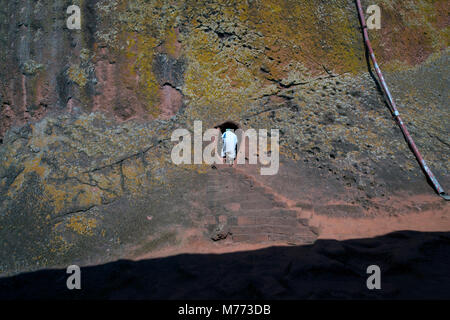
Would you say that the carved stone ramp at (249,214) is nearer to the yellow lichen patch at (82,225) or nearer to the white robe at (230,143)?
the white robe at (230,143)

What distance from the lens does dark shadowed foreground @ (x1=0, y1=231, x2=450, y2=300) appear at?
2711 mm

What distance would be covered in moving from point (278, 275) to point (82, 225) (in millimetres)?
2853

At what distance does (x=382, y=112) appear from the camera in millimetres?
5457

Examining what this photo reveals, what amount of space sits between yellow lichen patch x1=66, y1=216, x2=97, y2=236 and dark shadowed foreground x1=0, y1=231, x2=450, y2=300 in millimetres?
559

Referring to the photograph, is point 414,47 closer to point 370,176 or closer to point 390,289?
point 370,176

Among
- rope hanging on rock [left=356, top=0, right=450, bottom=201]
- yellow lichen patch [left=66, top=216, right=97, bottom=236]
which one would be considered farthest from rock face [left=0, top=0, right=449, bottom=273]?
rope hanging on rock [left=356, top=0, right=450, bottom=201]

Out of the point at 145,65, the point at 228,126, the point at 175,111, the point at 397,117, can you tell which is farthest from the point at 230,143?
the point at 397,117

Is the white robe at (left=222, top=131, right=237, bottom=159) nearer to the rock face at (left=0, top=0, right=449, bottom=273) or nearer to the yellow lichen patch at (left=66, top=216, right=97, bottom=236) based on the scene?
the rock face at (left=0, top=0, right=449, bottom=273)

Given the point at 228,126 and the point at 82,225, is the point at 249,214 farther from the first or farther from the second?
the point at 82,225

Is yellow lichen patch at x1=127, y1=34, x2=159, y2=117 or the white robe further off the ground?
yellow lichen patch at x1=127, y1=34, x2=159, y2=117

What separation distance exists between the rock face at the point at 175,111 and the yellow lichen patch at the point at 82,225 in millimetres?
17

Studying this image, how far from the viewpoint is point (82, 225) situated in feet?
13.8

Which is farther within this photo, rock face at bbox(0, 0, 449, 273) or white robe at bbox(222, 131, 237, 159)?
white robe at bbox(222, 131, 237, 159)

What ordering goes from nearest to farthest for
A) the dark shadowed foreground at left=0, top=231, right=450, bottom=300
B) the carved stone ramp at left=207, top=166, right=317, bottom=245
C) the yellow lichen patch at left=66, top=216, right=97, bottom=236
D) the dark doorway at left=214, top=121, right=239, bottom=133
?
the dark shadowed foreground at left=0, top=231, right=450, bottom=300 < the carved stone ramp at left=207, top=166, right=317, bottom=245 < the yellow lichen patch at left=66, top=216, right=97, bottom=236 < the dark doorway at left=214, top=121, right=239, bottom=133
